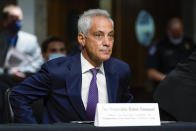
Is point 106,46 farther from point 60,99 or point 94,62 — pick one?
point 60,99

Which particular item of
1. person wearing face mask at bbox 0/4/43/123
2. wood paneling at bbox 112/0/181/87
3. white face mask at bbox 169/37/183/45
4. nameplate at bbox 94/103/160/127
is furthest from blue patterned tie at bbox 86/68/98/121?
wood paneling at bbox 112/0/181/87

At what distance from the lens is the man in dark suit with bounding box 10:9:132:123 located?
2.79 m

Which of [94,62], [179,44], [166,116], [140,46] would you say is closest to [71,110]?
[94,62]

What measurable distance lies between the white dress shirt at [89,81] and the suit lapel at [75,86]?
0.09ft

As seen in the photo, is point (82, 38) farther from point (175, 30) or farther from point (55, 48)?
point (175, 30)

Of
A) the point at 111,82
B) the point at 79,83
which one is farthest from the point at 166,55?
the point at 79,83

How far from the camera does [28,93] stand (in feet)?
9.30

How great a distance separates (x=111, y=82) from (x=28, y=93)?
0.45m

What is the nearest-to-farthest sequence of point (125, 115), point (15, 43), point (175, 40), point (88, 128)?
point (88, 128), point (125, 115), point (15, 43), point (175, 40)

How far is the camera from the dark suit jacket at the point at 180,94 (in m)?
2.90

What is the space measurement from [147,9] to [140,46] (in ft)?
1.99

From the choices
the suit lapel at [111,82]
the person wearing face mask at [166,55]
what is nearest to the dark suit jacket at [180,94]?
the suit lapel at [111,82]

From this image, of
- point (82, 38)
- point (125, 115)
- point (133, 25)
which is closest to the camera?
point (125, 115)

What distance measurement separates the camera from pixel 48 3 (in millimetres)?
6652
